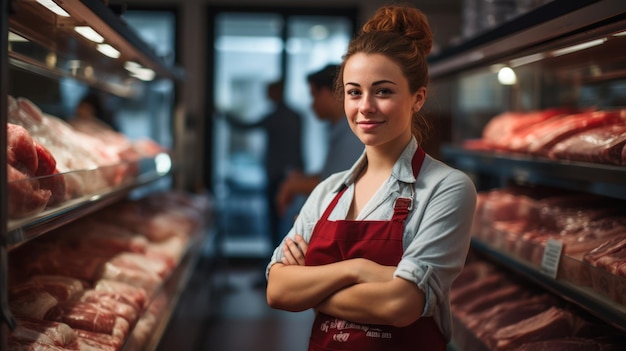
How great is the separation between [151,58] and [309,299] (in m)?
2.22

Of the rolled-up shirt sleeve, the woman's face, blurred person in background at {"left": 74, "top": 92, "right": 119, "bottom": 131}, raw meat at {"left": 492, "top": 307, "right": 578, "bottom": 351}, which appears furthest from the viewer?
blurred person in background at {"left": 74, "top": 92, "right": 119, "bottom": 131}

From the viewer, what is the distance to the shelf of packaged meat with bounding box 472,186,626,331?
2.09m

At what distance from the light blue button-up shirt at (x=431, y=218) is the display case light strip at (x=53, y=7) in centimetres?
100

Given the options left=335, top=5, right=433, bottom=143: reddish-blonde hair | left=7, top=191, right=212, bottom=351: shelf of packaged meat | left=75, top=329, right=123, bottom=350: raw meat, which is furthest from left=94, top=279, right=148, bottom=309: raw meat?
left=335, top=5, right=433, bottom=143: reddish-blonde hair

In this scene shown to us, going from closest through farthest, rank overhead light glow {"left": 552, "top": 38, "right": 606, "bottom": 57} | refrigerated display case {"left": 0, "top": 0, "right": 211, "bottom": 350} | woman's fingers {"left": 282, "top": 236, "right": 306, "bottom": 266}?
refrigerated display case {"left": 0, "top": 0, "right": 211, "bottom": 350} → woman's fingers {"left": 282, "top": 236, "right": 306, "bottom": 266} → overhead light glow {"left": 552, "top": 38, "right": 606, "bottom": 57}

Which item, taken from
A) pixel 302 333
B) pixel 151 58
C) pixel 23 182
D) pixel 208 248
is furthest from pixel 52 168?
pixel 302 333

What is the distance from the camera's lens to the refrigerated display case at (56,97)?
1565 mm

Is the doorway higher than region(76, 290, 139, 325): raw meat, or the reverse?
the doorway

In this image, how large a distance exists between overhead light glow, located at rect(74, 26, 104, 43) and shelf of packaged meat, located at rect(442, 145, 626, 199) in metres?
1.86

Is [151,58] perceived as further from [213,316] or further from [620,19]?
[213,316]

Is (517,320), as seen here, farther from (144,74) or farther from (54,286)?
(144,74)

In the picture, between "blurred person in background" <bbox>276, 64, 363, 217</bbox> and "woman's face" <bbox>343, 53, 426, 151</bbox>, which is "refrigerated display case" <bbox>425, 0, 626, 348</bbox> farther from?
"blurred person in background" <bbox>276, 64, 363, 217</bbox>

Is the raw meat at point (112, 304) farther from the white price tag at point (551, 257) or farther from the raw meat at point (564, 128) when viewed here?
the raw meat at point (564, 128)

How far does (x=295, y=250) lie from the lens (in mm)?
1907
